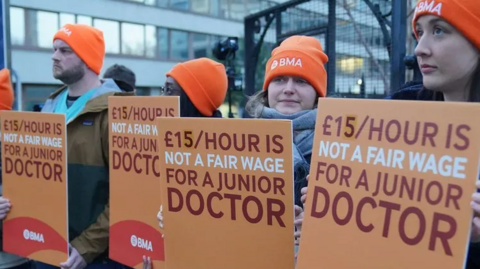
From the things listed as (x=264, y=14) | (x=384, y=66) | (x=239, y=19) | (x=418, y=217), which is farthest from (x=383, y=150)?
(x=239, y=19)

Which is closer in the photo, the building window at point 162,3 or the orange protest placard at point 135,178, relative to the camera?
the orange protest placard at point 135,178

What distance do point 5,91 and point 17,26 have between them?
14564 millimetres

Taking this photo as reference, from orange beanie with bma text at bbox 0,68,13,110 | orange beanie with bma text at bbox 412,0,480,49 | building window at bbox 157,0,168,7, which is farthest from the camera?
building window at bbox 157,0,168,7

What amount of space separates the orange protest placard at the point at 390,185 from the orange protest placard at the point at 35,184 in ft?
4.30

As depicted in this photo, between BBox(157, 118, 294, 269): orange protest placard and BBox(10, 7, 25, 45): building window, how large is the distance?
16.0 metres

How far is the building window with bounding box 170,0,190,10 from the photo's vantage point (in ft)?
68.6

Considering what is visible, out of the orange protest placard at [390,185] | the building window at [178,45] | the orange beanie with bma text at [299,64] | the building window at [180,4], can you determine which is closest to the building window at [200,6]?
the building window at [180,4]

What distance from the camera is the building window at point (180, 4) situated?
68.6 feet

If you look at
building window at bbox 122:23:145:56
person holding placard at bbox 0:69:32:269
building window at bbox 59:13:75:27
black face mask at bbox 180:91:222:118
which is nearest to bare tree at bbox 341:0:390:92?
black face mask at bbox 180:91:222:118

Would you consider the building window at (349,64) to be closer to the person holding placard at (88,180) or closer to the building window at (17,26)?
the person holding placard at (88,180)

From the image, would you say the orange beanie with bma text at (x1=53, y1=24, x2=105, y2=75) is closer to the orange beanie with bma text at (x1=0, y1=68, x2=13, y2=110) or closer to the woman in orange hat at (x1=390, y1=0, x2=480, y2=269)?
the orange beanie with bma text at (x1=0, y1=68, x2=13, y2=110)

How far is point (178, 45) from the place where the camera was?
843 inches

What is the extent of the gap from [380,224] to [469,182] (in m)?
0.23

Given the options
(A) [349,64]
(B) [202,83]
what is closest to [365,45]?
(A) [349,64]
